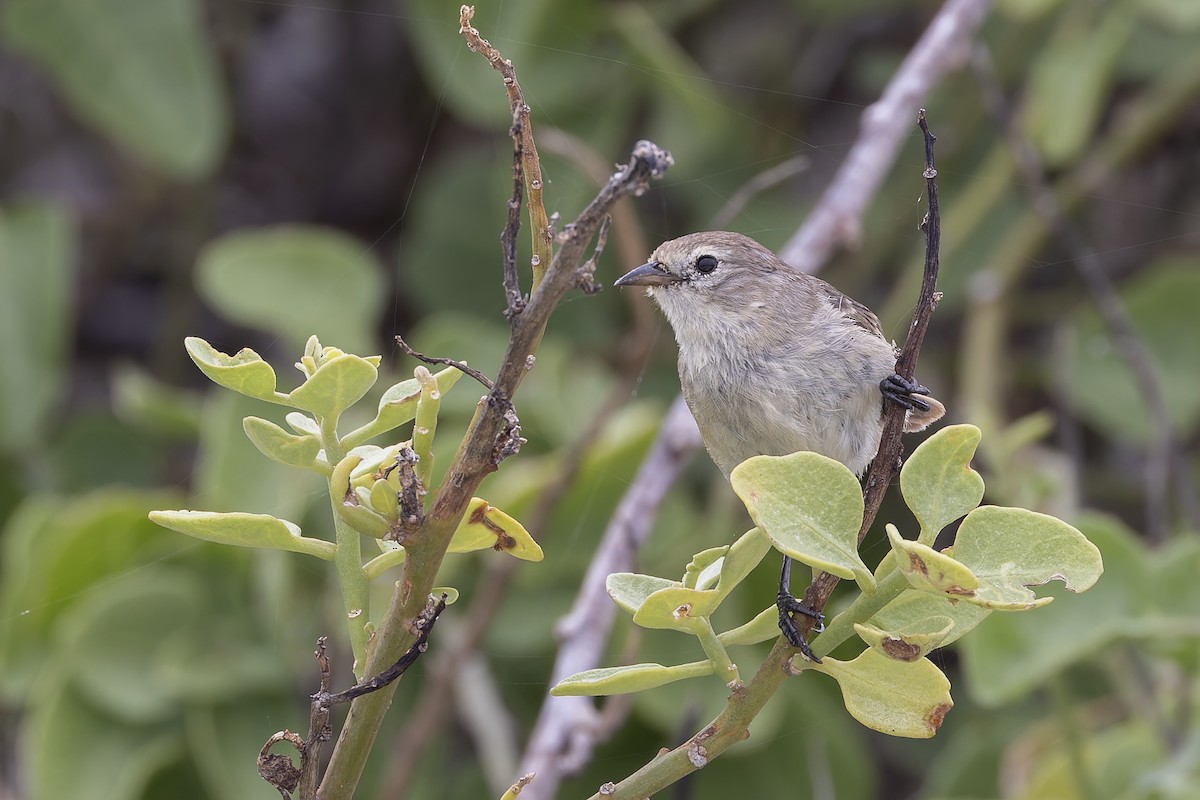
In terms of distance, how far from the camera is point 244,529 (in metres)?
0.85

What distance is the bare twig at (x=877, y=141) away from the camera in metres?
2.22

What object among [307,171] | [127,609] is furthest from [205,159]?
[127,609]

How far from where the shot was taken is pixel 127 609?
89.4 inches

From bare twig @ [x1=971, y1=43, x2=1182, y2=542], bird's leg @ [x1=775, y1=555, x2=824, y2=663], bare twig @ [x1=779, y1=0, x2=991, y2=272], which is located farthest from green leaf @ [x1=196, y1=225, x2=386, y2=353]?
bird's leg @ [x1=775, y1=555, x2=824, y2=663]

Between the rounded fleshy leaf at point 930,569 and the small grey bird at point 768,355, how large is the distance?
71 cm

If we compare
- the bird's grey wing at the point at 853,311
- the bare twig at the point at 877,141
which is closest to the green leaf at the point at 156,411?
the bare twig at the point at 877,141

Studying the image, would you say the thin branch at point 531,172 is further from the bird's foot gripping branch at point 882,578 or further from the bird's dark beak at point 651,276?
the bird's dark beak at point 651,276

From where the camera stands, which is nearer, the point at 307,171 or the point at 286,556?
the point at 286,556

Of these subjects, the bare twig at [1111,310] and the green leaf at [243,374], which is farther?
the bare twig at [1111,310]

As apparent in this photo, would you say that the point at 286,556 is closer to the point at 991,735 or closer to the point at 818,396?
the point at 818,396

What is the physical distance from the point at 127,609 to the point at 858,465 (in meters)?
1.37

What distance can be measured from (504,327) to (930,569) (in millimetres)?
2319

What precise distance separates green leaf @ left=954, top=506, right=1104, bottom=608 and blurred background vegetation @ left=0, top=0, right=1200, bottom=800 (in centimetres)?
106

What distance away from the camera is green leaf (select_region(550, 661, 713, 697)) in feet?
2.71
